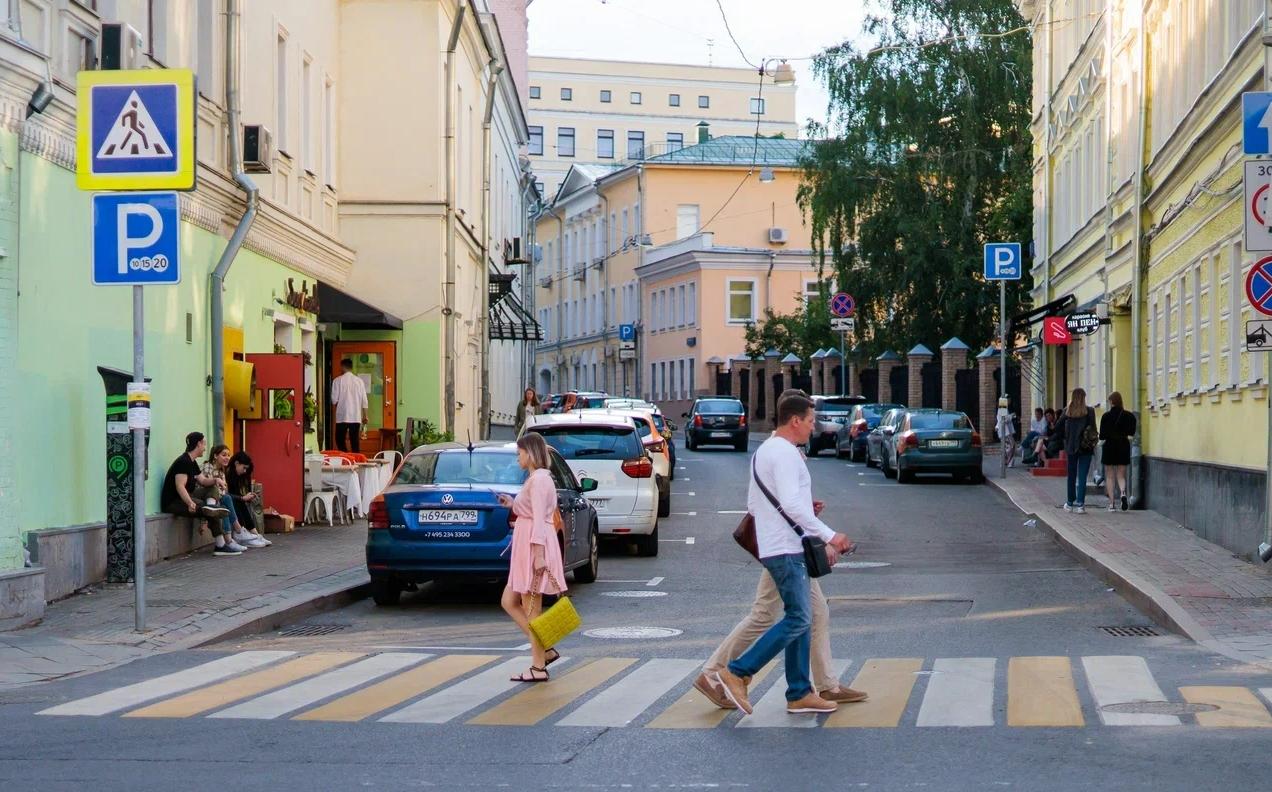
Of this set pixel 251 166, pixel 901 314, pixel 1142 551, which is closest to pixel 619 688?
pixel 1142 551

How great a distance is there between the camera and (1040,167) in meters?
46.2

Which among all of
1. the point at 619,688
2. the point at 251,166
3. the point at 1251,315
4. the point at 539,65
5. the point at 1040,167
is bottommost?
the point at 619,688

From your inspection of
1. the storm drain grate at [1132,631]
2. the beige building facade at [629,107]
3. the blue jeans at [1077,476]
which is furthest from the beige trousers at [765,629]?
the beige building facade at [629,107]

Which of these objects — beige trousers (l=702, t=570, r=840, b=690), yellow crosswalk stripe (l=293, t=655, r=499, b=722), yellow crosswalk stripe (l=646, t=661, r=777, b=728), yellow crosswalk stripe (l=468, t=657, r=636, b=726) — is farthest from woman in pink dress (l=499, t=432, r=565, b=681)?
beige trousers (l=702, t=570, r=840, b=690)

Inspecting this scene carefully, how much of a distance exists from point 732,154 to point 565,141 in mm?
27780

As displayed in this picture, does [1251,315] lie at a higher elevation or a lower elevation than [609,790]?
higher

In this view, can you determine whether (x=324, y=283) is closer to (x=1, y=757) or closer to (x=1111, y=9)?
(x=1111, y=9)

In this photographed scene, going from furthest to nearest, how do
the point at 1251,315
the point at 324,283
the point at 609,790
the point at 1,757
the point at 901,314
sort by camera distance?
the point at 901,314, the point at 324,283, the point at 1251,315, the point at 1,757, the point at 609,790

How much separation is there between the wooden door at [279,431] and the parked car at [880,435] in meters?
17.8

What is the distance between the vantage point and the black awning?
94.2 ft

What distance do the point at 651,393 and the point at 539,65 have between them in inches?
1259

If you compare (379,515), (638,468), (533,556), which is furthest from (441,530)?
(638,468)

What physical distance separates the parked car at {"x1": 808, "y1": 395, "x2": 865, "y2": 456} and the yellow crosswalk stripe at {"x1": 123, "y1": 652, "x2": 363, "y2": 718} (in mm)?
35390

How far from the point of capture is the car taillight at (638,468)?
20.7 meters
